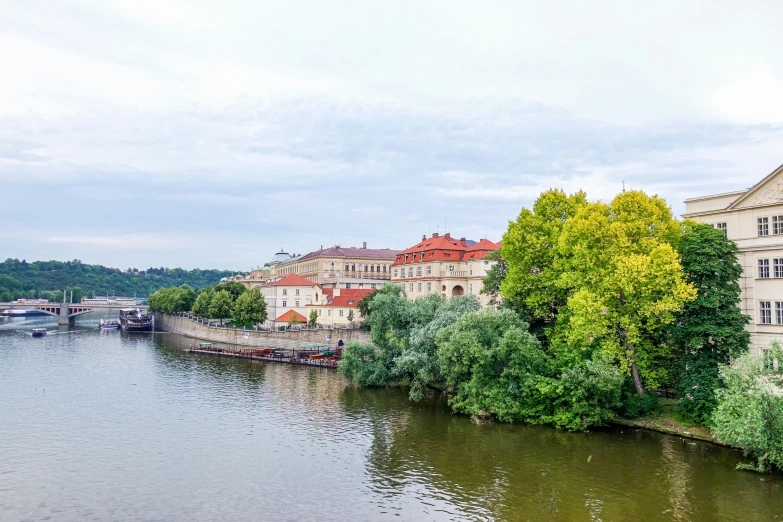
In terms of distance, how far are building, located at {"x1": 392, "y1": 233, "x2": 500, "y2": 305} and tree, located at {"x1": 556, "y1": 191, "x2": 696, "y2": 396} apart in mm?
41186

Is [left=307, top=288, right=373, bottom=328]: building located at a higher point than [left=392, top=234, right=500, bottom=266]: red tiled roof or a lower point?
lower

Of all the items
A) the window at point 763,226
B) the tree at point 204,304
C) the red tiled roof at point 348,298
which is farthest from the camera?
the tree at point 204,304

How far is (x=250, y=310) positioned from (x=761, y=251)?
79.9 meters

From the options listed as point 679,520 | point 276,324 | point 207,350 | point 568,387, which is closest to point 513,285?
point 568,387

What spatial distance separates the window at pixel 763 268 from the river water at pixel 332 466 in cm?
1098

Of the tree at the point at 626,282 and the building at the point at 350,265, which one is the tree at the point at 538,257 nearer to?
the tree at the point at 626,282

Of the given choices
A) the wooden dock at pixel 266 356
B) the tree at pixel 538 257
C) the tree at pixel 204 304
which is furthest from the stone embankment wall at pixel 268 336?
the tree at pixel 538 257

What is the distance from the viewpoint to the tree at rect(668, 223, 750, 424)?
3441cm

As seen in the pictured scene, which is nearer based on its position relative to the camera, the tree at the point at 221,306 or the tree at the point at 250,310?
the tree at the point at 250,310

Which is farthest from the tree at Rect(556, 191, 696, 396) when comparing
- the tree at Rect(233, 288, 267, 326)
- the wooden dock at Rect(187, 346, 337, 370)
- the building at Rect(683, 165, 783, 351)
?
the tree at Rect(233, 288, 267, 326)

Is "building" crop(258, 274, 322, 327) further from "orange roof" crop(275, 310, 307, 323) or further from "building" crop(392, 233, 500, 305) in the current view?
"building" crop(392, 233, 500, 305)

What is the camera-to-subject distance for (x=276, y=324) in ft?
339

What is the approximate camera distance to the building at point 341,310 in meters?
90.3

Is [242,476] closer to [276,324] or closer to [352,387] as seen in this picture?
[352,387]
